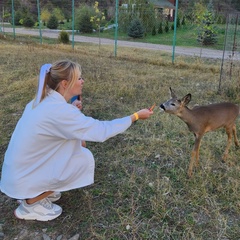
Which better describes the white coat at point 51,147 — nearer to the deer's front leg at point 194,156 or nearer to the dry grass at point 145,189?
the dry grass at point 145,189

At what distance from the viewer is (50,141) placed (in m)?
2.77

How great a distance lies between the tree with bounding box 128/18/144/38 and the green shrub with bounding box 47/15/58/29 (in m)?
7.35

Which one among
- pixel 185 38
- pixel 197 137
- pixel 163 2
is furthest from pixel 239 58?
pixel 163 2

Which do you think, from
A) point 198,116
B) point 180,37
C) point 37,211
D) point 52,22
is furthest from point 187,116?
point 52,22

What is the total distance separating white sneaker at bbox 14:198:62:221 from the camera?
113 inches

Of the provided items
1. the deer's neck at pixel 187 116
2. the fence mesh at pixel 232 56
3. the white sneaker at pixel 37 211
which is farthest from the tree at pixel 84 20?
the white sneaker at pixel 37 211

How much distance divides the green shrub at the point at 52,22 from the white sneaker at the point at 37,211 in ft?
85.8

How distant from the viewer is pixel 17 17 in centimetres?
2898

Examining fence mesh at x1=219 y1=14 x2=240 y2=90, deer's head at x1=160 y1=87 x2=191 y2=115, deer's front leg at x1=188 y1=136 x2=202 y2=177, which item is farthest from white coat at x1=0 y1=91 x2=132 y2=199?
fence mesh at x1=219 y1=14 x2=240 y2=90

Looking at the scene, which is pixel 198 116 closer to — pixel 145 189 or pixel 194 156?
pixel 194 156

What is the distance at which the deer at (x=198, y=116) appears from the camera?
3.56 meters

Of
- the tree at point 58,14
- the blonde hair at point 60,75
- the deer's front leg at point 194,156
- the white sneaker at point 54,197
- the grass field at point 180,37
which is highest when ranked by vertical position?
the blonde hair at point 60,75

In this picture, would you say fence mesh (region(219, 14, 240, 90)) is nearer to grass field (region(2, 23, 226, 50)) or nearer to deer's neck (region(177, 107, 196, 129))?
deer's neck (region(177, 107, 196, 129))

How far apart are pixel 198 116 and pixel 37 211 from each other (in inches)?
72.6
